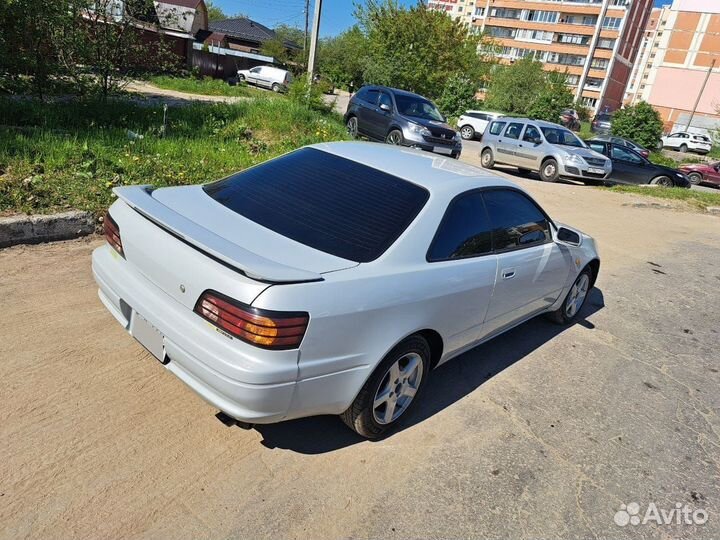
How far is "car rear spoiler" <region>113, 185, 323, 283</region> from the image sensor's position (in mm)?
2338

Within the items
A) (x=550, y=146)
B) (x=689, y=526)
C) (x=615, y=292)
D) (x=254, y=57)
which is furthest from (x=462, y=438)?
(x=254, y=57)

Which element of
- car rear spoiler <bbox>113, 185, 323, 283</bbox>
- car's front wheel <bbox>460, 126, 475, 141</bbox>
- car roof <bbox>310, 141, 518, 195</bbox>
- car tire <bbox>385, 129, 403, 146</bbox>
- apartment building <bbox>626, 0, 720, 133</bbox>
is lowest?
car's front wheel <bbox>460, 126, 475, 141</bbox>

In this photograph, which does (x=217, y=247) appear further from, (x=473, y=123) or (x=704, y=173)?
(x=473, y=123)

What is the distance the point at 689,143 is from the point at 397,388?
4853 cm

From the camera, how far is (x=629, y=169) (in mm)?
17844

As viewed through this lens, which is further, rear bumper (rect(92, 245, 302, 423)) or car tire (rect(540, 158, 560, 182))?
car tire (rect(540, 158, 560, 182))

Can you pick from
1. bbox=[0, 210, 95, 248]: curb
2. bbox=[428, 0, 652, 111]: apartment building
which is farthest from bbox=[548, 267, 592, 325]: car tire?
bbox=[428, 0, 652, 111]: apartment building

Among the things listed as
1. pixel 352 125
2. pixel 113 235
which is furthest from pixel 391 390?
pixel 352 125

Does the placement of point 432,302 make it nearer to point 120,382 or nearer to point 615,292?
point 120,382

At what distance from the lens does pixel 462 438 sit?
10.5ft

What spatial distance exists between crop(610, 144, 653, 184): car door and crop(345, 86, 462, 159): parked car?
6908 millimetres

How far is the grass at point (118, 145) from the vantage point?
5297 mm

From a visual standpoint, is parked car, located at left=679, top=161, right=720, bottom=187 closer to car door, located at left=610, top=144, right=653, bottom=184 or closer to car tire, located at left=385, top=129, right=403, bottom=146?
car door, located at left=610, top=144, right=653, bottom=184

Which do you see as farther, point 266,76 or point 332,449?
point 266,76
